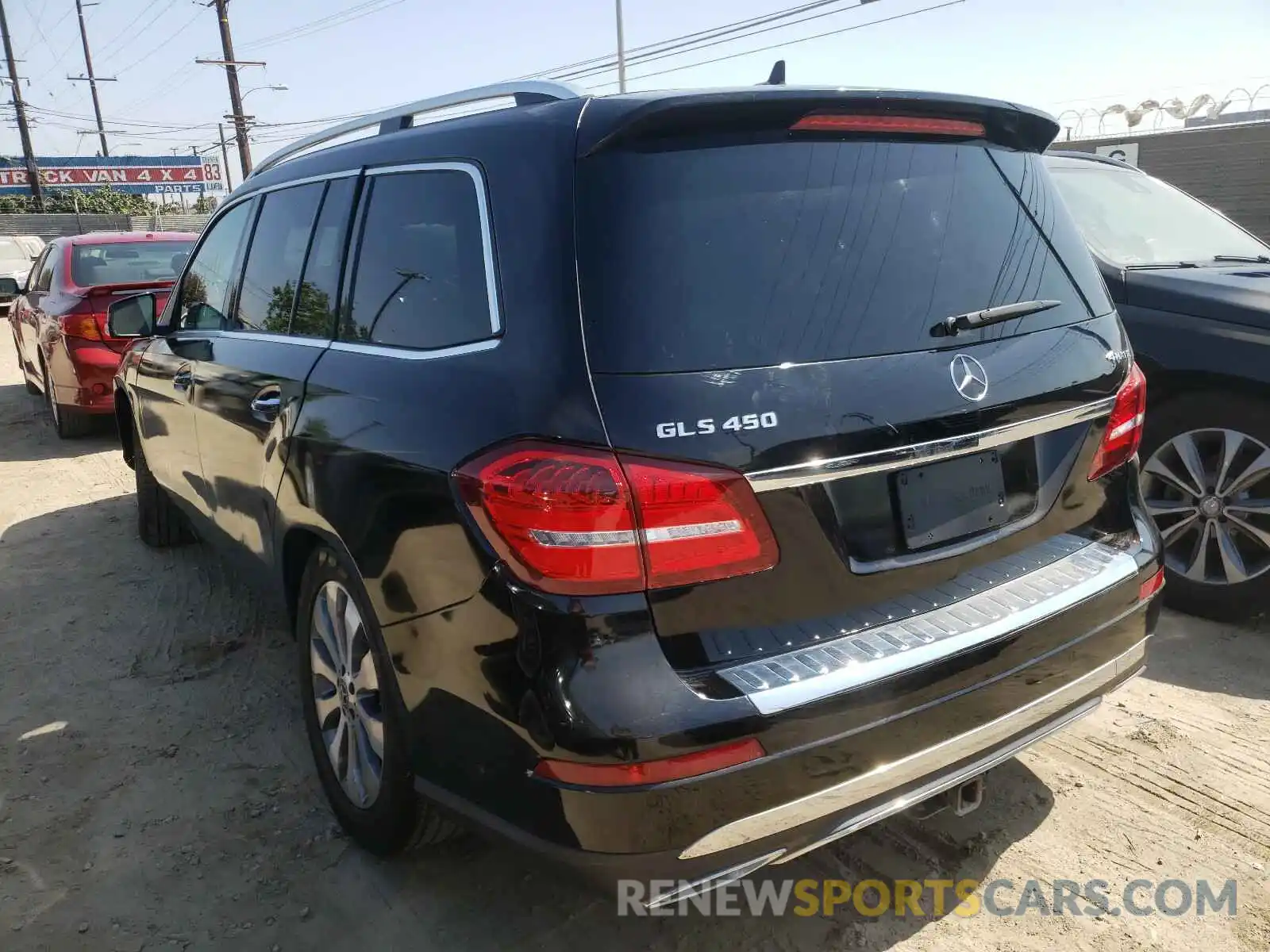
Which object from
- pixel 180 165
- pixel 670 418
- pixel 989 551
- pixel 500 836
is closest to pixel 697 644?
pixel 670 418

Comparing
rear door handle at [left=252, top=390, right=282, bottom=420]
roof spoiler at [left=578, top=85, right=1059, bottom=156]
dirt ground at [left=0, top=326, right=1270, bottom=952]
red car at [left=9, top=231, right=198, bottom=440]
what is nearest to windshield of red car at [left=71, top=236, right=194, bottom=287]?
red car at [left=9, top=231, right=198, bottom=440]

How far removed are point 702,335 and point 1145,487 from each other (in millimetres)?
3027

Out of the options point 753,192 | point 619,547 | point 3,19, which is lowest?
point 619,547

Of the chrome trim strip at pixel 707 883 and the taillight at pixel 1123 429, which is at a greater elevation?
the taillight at pixel 1123 429

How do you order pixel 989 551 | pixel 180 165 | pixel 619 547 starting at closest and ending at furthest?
pixel 619 547 → pixel 989 551 → pixel 180 165

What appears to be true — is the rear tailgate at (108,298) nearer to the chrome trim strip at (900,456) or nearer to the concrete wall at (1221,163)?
the chrome trim strip at (900,456)

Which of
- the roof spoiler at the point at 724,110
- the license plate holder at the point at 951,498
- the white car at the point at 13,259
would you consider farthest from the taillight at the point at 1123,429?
the white car at the point at 13,259

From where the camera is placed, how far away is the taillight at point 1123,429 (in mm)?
2529

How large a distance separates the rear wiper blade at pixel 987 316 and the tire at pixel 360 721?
1.50 m

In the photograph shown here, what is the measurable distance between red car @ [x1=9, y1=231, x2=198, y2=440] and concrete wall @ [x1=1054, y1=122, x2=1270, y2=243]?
506 inches

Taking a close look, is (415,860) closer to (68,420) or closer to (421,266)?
(421,266)

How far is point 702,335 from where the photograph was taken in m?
1.92

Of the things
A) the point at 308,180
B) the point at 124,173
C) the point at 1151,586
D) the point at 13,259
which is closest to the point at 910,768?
the point at 1151,586

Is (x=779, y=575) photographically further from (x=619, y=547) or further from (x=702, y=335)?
(x=702, y=335)
